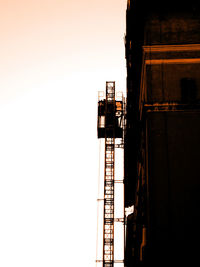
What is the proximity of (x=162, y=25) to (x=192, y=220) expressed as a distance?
8.82 meters

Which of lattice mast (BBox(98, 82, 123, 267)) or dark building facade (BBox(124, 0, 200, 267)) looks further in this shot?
lattice mast (BBox(98, 82, 123, 267))

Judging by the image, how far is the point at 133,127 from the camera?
22.0m

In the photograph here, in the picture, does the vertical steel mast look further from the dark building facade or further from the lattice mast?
the dark building facade

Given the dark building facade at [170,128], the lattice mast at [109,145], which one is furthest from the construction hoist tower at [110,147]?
the dark building facade at [170,128]

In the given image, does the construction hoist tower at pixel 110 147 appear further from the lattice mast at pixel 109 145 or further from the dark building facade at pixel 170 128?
the dark building facade at pixel 170 128

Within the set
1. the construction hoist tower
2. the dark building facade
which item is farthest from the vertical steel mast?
the dark building facade

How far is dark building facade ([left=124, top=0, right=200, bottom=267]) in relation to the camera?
12734 mm

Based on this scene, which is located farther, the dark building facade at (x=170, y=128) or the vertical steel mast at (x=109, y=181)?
the vertical steel mast at (x=109, y=181)

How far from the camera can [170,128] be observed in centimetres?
1441

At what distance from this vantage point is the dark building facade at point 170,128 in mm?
12734

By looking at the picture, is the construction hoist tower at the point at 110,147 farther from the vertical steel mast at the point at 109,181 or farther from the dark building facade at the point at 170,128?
the dark building facade at the point at 170,128

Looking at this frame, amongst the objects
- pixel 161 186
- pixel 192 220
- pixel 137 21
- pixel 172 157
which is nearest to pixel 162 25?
pixel 137 21

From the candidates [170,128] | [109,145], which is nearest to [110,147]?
[109,145]

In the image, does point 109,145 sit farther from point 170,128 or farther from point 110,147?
point 170,128
